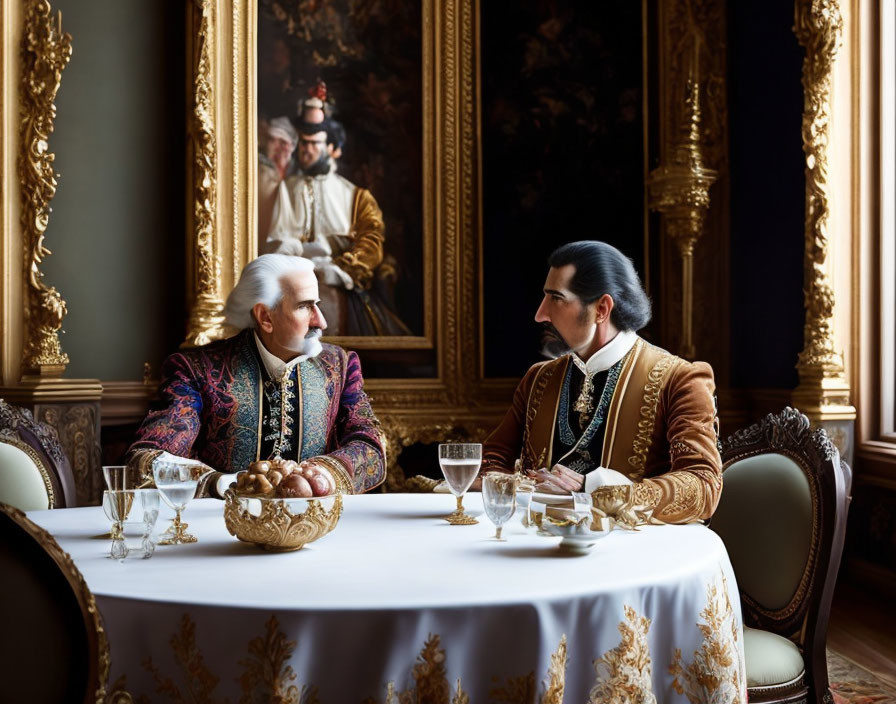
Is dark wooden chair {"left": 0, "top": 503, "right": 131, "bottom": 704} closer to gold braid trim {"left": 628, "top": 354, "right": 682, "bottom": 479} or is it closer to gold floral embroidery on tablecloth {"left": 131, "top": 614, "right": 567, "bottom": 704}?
gold floral embroidery on tablecloth {"left": 131, "top": 614, "right": 567, "bottom": 704}

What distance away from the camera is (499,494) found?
1646 millimetres

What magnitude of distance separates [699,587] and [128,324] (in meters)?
3.46

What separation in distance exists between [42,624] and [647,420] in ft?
5.50

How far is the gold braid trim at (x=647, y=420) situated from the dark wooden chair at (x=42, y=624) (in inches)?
62.5

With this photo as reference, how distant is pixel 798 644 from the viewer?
2.04 metres

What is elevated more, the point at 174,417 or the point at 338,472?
the point at 174,417

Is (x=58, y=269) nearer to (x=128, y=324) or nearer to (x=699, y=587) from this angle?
(x=128, y=324)

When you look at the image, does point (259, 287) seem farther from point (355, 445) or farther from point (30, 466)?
point (30, 466)

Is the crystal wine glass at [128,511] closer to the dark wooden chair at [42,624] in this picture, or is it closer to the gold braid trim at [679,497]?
the dark wooden chair at [42,624]

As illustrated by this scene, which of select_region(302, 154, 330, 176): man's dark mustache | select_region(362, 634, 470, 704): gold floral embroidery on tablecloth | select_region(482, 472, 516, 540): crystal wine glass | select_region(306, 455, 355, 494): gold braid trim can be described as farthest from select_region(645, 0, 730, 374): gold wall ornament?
select_region(362, 634, 470, 704): gold floral embroidery on tablecloth

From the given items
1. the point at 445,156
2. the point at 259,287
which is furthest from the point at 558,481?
the point at 445,156

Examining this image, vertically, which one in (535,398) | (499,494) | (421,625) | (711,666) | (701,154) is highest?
(701,154)

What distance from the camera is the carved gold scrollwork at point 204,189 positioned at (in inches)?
172

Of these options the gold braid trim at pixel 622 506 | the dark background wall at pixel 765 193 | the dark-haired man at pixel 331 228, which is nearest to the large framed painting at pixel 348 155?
Answer: the dark-haired man at pixel 331 228
